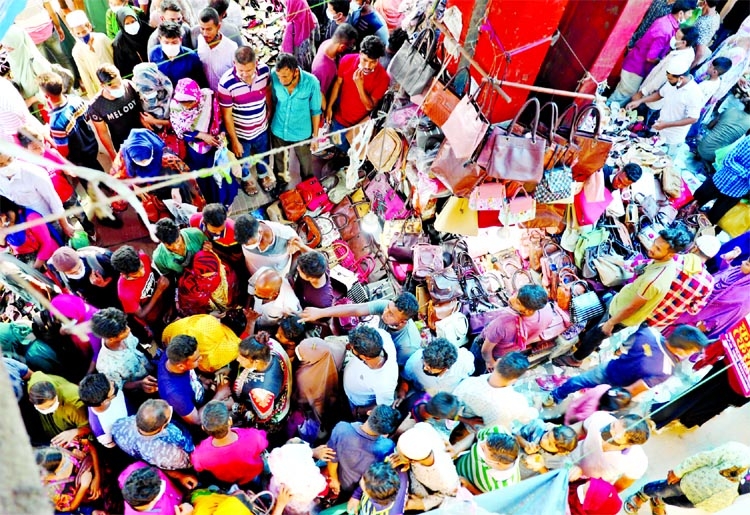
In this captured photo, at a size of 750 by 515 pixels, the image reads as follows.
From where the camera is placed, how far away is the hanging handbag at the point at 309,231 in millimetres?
4801

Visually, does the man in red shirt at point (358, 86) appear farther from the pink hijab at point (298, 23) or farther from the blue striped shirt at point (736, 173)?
the blue striped shirt at point (736, 173)

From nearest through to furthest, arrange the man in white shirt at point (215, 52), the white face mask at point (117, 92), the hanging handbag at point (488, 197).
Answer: the hanging handbag at point (488, 197) < the white face mask at point (117, 92) < the man in white shirt at point (215, 52)

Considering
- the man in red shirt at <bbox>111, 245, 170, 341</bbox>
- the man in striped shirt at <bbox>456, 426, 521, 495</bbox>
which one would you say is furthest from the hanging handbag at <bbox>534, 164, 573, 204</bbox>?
the man in red shirt at <bbox>111, 245, 170, 341</bbox>

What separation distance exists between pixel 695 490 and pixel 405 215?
106 inches

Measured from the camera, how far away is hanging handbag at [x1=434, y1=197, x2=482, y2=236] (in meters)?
4.16

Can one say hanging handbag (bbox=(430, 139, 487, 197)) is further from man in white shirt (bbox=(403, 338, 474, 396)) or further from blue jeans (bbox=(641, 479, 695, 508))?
blue jeans (bbox=(641, 479, 695, 508))

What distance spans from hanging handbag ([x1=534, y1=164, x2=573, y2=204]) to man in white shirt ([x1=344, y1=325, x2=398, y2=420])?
1.40 meters

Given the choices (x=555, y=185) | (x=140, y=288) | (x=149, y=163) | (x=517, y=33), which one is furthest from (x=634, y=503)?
(x=149, y=163)

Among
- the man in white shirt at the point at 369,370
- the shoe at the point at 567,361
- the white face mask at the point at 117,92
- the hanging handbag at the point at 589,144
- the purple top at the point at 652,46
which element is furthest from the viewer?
the purple top at the point at 652,46

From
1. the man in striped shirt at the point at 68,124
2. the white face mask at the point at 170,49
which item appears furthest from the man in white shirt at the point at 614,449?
the man in striped shirt at the point at 68,124

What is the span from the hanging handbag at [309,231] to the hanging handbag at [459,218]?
1071mm

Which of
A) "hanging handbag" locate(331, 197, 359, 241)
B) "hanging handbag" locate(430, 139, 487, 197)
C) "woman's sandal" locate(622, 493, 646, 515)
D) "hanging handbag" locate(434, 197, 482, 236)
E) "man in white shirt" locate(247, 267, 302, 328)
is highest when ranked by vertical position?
"hanging handbag" locate(430, 139, 487, 197)

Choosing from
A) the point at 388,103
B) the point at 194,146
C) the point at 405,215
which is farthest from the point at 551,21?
the point at 194,146

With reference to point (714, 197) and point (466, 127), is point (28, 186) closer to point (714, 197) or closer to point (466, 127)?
point (466, 127)
